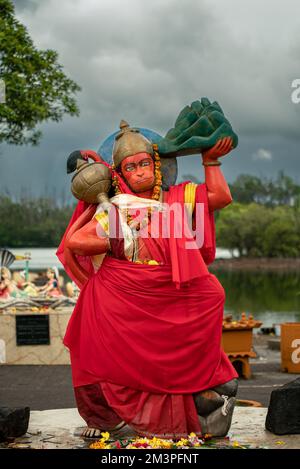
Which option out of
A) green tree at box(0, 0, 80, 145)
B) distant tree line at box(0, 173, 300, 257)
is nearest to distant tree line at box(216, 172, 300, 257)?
distant tree line at box(0, 173, 300, 257)

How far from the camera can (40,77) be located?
16.6 m

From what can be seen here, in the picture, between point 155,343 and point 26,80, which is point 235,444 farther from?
point 26,80

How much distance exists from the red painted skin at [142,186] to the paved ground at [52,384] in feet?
11.4

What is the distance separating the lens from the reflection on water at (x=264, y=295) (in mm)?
26328

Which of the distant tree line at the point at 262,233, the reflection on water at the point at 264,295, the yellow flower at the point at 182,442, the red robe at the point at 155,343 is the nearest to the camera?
the yellow flower at the point at 182,442

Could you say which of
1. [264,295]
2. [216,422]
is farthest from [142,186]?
[264,295]

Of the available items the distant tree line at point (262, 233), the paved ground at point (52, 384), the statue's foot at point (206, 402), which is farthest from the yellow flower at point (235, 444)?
the distant tree line at point (262, 233)

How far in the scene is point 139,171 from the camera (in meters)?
6.20

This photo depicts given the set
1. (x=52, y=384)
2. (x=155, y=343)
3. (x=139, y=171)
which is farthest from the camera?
(x=52, y=384)

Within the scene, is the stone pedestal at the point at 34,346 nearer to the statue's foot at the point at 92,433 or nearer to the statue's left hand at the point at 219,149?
the statue's foot at the point at 92,433

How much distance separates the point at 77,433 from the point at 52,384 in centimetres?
466

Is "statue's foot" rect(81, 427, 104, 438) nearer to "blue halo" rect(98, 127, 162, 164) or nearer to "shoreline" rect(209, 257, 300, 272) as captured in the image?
"blue halo" rect(98, 127, 162, 164)
